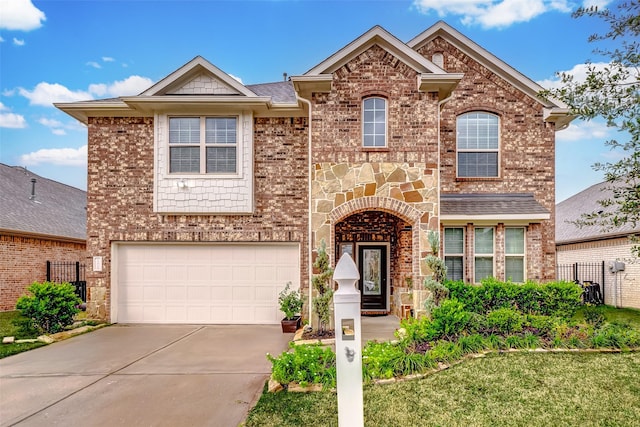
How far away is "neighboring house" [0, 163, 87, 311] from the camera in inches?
555

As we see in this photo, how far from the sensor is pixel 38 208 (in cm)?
Result: 1714

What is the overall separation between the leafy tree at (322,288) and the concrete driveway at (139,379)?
3.23ft

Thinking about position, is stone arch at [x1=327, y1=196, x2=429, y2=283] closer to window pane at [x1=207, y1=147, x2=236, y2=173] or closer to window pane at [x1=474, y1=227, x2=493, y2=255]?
window pane at [x1=474, y1=227, x2=493, y2=255]

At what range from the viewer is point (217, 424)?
189 inches

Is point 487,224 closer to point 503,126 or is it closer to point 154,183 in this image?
point 503,126

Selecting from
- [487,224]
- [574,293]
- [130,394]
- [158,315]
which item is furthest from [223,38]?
[574,293]

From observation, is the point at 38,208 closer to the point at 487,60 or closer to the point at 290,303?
the point at 290,303

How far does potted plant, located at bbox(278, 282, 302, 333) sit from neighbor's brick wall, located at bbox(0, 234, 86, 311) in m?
10.0

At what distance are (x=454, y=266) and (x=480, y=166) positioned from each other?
296 cm

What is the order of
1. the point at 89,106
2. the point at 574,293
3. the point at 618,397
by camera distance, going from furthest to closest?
1. the point at 89,106
2. the point at 574,293
3. the point at 618,397

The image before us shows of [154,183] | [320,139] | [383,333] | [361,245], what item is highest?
[320,139]

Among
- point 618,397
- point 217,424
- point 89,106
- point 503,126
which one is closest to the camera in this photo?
point 217,424

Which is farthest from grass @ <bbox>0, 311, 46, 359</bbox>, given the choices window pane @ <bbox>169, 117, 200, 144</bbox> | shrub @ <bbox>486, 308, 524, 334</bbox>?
shrub @ <bbox>486, 308, 524, 334</bbox>

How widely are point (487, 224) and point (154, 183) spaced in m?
8.82
